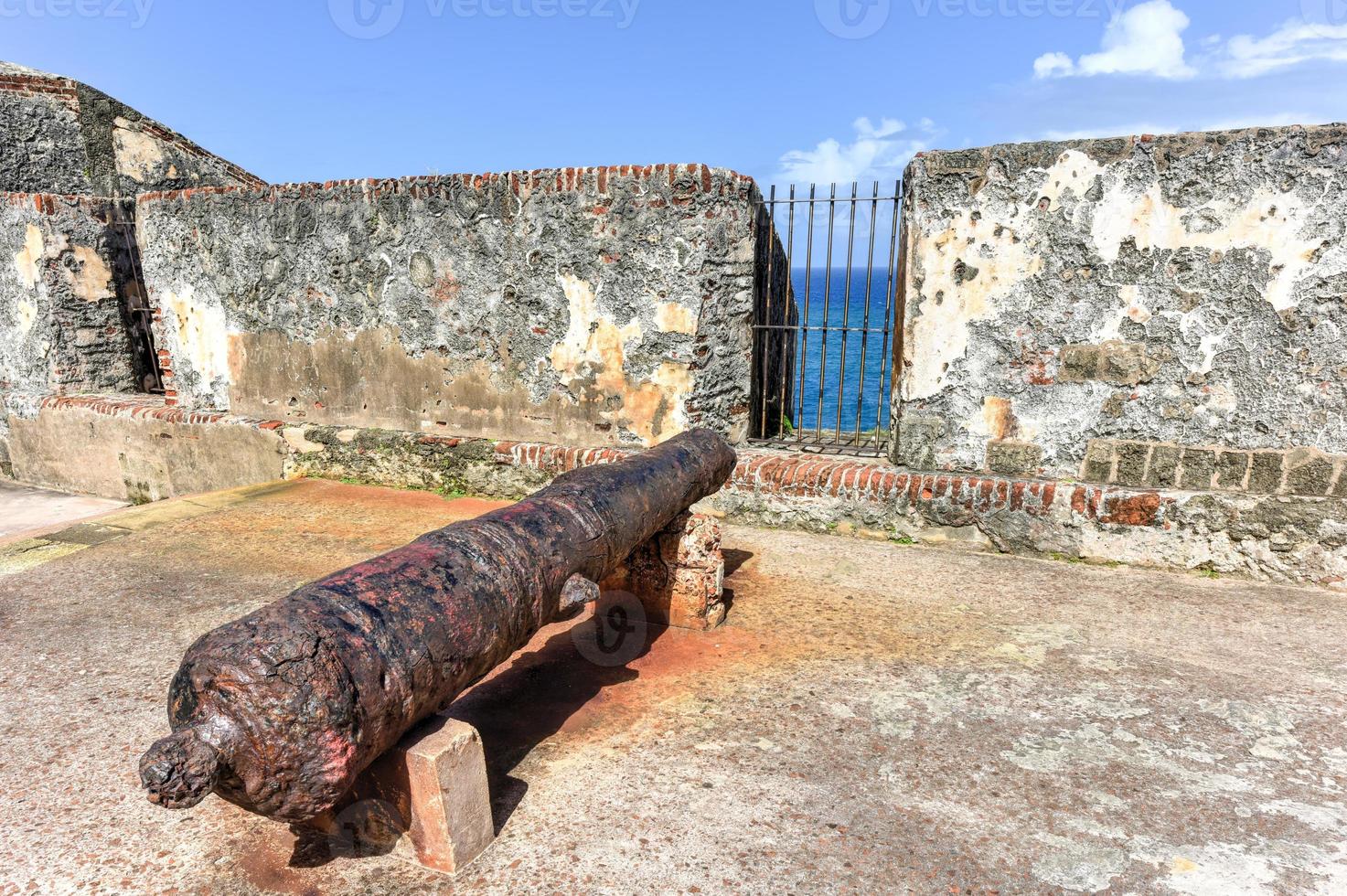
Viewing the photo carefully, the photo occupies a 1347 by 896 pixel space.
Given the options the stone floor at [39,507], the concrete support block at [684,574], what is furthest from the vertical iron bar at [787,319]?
the stone floor at [39,507]

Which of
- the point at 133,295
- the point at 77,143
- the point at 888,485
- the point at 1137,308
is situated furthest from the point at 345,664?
the point at 77,143

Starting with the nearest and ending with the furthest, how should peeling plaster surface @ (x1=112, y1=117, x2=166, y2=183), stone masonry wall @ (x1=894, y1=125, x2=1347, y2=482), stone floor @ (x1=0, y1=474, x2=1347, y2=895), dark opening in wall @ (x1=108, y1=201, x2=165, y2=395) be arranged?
stone floor @ (x1=0, y1=474, x2=1347, y2=895)
stone masonry wall @ (x1=894, y1=125, x2=1347, y2=482)
dark opening in wall @ (x1=108, y1=201, x2=165, y2=395)
peeling plaster surface @ (x1=112, y1=117, x2=166, y2=183)

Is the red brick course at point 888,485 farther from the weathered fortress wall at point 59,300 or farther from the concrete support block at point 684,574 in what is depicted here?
the weathered fortress wall at point 59,300

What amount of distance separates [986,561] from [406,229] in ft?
16.5

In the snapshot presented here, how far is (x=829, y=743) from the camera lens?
111 inches

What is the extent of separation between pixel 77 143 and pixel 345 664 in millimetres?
10615

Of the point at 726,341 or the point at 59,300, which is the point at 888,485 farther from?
the point at 59,300

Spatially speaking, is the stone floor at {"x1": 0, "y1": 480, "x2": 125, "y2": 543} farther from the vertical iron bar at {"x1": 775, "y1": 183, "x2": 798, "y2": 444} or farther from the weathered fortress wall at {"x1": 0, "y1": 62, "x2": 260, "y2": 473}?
the vertical iron bar at {"x1": 775, "y1": 183, "x2": 798, "y2": 444}

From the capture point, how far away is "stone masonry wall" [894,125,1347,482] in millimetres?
4188

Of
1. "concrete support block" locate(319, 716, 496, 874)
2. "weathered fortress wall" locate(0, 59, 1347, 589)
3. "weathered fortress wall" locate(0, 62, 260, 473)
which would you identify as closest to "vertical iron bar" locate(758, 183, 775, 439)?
"weathered fortress wall" locate(0, 59, 1347, 589)

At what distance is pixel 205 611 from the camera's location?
420cm

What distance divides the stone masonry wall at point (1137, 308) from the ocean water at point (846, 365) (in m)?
0.44

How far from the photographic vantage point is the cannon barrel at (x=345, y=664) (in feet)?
5.79

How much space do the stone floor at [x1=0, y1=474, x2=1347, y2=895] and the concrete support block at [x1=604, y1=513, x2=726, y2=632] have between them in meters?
0.12
